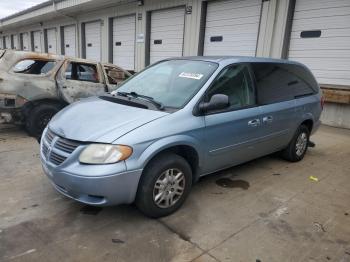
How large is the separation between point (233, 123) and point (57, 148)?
2.03 meters

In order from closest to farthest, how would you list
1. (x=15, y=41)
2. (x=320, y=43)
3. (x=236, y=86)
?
(x=236, y=86), (x=320, y=43), (x=15, y=41)

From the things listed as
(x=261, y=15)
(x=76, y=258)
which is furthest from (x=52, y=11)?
(x=76, y=258)

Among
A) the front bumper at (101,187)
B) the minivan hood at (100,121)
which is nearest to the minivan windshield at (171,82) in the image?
the minivan hood at (100,121)

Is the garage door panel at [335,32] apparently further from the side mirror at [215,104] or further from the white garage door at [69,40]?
the white garage door at [69,40]

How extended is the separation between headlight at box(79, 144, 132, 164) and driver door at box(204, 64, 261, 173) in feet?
3.55

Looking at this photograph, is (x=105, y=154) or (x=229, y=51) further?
(x=229, y=51)

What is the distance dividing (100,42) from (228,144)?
15102 mm

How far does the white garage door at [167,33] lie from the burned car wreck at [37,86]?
645cm

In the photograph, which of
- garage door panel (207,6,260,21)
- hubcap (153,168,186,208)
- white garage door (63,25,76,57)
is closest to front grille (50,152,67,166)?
hubcap (153,168,186,208)

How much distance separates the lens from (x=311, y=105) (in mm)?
5316

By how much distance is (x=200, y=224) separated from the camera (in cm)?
322

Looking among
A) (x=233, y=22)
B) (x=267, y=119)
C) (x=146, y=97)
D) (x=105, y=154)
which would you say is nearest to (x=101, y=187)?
(x=105, y=154)

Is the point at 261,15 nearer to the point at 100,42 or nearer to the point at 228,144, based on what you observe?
the point at 228,144

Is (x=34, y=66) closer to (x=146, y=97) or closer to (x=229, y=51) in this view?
(x=146, y=97)
